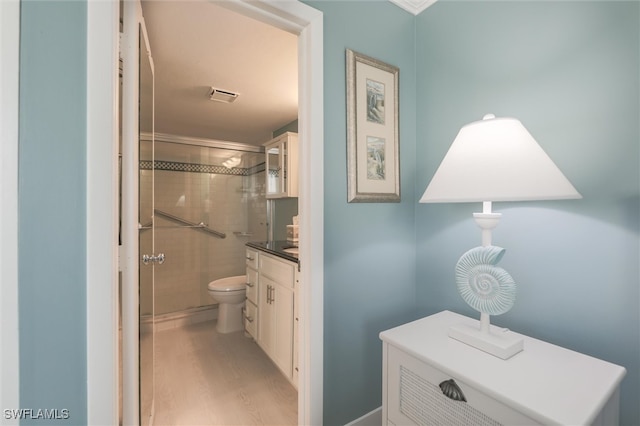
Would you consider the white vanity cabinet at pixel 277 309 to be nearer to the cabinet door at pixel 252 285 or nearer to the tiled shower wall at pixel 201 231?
the cabinet door at pixel 252 285

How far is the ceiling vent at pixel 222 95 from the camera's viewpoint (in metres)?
2.40

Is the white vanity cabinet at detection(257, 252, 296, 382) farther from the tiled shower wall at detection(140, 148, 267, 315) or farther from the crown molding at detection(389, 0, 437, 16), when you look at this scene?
the crown molding at detection(389, 0, 437, 16)

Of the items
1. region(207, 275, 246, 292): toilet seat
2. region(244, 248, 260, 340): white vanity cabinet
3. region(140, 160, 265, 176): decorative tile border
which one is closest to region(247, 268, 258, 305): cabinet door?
region(244, 248, 260, 340): white vanity cabinet

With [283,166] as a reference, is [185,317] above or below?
below

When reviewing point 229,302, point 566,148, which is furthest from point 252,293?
point 566,148

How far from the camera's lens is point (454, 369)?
0.93 m

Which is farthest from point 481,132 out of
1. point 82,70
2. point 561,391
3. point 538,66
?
point 82,70

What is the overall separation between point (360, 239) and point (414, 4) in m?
1.34

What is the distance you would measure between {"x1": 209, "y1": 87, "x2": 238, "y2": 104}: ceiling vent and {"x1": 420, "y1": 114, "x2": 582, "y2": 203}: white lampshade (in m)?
2.00

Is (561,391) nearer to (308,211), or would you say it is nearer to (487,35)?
(308,211)

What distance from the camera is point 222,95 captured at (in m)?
2.47

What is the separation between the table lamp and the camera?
900 mm
